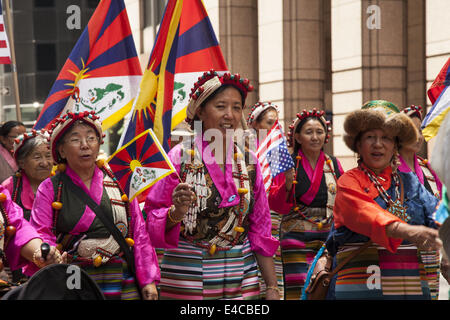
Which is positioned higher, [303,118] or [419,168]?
A: [303,118]

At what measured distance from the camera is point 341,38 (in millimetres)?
12352

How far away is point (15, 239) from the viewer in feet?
13.7

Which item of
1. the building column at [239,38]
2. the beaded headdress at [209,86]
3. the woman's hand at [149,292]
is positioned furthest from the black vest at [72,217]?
the building column at [239,38]

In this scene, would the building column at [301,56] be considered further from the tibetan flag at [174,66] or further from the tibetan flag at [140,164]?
the tibetan flag at [140,164]

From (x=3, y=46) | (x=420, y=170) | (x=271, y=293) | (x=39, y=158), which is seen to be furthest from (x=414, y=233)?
(x=3, y=46)

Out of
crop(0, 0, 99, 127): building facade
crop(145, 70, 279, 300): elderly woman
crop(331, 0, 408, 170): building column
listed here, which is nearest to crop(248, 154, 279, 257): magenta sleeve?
crop(145, 70, 279, 300): elderly woman

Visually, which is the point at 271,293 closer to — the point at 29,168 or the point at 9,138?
the point at 29,168

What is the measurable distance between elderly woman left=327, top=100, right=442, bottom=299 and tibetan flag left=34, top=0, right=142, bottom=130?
354 centimetres

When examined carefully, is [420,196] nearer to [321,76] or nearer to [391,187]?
[391,187]

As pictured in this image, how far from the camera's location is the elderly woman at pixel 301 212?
256 inches

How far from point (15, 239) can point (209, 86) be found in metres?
1.59

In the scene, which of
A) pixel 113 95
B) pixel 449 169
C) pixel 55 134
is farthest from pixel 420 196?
pixel 113 95

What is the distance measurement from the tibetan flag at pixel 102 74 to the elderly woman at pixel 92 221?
99.0 inches

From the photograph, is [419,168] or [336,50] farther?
[336,50]
